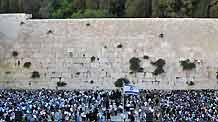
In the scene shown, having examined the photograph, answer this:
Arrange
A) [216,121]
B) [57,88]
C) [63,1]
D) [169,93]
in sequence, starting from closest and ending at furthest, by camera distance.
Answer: [216,121] → [169,93] → [57,88] → [63,1]

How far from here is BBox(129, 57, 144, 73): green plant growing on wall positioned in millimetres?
39500

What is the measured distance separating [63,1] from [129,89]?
71.8 ft

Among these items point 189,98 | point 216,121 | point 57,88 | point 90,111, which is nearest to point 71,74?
point 57,88

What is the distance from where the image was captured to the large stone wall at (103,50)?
39406 millimetres

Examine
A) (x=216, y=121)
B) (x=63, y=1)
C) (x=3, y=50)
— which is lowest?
(x=216, y=121)

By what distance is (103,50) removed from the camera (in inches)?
1590

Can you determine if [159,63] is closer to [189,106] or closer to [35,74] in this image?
[35,74]

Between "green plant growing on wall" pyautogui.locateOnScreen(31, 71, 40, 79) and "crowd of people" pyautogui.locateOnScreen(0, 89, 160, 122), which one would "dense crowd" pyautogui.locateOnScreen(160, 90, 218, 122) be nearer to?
"crowd of people" pyautogui.locateOnScreen(0, 89, 160, 122)

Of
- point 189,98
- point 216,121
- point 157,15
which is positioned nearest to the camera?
point 216,121

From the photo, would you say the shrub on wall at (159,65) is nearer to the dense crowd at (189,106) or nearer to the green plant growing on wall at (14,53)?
the dense crowd at (189,106)

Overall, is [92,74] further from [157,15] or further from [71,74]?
[157,15]

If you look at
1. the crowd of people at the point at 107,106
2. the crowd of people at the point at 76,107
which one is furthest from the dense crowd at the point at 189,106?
the crowd of people at the point at 76,107

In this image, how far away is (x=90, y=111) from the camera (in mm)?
28375

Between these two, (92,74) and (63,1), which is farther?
(63,1)
